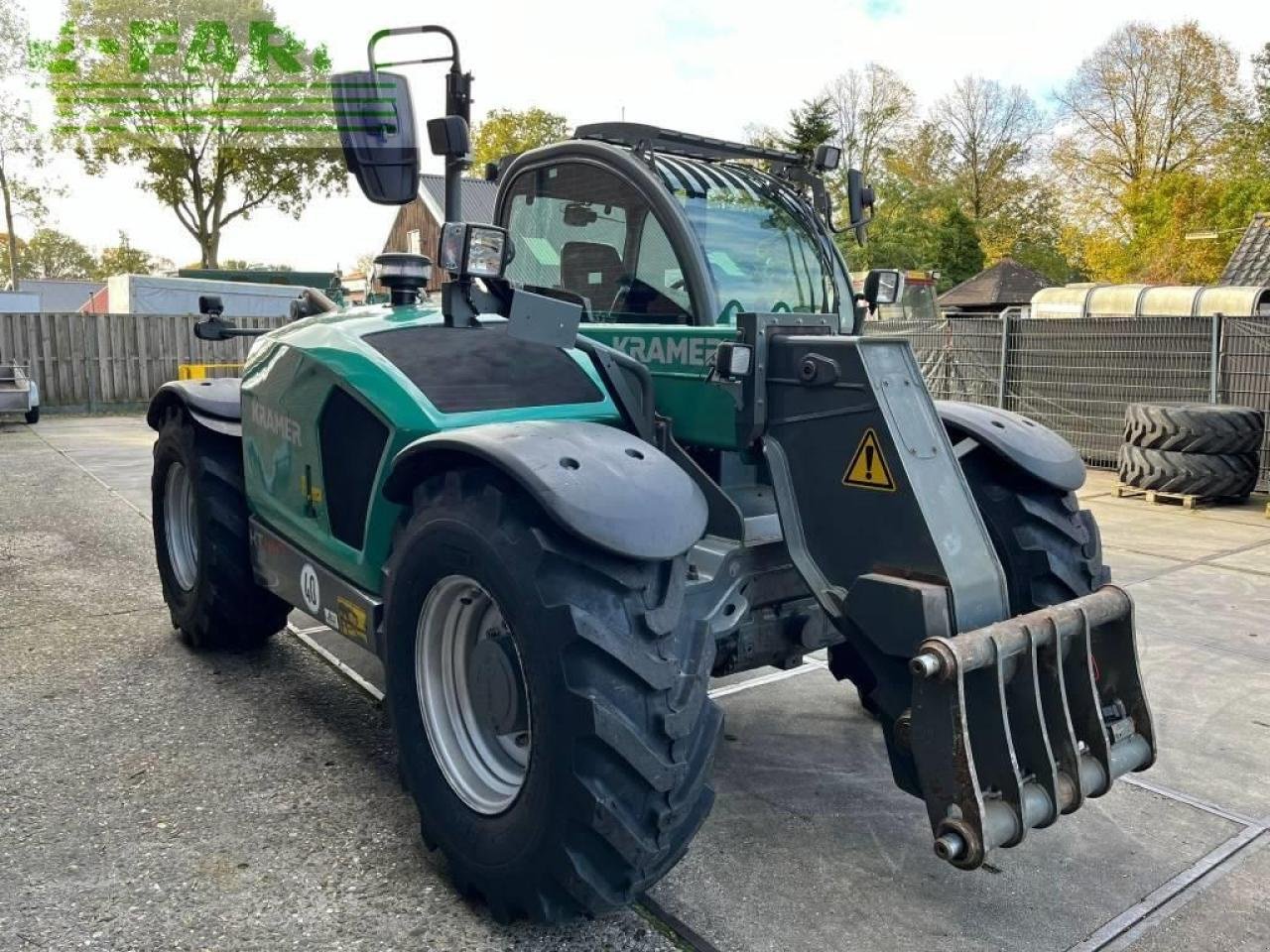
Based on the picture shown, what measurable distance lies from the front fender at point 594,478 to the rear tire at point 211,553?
6.18 ft

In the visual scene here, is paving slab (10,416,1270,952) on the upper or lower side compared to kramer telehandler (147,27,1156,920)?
lower

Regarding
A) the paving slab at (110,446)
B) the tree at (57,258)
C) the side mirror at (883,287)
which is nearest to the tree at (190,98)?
the paving slab at (110,446)

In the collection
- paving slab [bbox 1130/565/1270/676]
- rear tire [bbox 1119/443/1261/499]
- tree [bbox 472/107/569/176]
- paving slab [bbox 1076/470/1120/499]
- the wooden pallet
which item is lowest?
paving slab [bbox 1076/470/1120/499]

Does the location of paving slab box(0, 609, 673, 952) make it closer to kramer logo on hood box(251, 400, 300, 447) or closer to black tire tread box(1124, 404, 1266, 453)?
kramer logo on hood box(251, 400, 300, 447)

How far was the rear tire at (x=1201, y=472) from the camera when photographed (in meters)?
8.60

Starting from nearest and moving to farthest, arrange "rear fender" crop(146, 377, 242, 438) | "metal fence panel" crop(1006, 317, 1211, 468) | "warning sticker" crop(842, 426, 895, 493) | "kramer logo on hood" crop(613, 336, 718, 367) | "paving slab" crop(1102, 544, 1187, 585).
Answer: "warning sticker" crop(842, 426, 895, 493)
"kramer logo on hood" crop(613, 336, 718, 367)
"rear fender" crop(146, 377, 242, 438)
"paving slab" crop(1102, 544, 1187, 585)
"metal fence panel" crop(1006, 317, 1211, 468)

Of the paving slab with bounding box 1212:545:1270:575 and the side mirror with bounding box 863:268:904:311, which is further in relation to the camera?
the paving slab with bounding box 1212:545:1270:575

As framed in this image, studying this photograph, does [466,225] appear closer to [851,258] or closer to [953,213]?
[851,258]

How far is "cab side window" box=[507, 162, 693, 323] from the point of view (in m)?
3.52

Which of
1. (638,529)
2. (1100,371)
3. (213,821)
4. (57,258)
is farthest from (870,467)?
(57,258)

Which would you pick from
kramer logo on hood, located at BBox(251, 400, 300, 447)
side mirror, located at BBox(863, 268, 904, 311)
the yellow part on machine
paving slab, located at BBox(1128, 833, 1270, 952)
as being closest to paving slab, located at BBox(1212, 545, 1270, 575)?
side mirror, located at BBox(863, 268, 904, 311)

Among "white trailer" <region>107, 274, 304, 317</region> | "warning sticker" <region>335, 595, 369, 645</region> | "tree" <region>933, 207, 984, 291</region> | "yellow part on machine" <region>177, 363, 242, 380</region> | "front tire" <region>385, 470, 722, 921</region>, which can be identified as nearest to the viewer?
"front tire" <region>385, 470, 722, 921</region>

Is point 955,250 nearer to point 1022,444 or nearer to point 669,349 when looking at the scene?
point 1022,444

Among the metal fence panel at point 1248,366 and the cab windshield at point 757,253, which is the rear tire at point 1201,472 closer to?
the metal fence panel at point 1248,366
